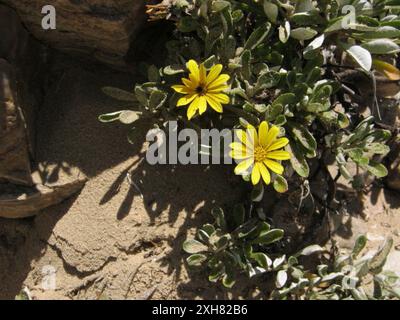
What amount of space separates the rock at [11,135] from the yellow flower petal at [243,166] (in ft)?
4.37

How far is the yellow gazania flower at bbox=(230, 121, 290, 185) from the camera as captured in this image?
292 cm

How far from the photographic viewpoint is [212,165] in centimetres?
350


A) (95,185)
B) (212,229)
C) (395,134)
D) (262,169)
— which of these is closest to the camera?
(262,169)

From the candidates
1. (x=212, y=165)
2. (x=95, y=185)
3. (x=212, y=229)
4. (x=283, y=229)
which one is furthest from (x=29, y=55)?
(x=283, y=229)

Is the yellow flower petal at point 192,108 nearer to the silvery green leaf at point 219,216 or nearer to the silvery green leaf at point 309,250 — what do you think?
the silvery green leaf at point 219,216

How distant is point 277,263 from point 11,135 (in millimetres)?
1774

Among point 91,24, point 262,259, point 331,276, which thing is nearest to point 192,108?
point 91,24

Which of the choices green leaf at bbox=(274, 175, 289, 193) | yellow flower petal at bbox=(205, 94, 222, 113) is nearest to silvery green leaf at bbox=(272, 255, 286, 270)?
green leaf at bbox=(274, 175, 289, 193)

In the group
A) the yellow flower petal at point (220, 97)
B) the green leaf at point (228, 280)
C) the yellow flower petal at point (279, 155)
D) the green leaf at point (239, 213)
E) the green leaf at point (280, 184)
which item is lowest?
the green leaf at point (228, 280)

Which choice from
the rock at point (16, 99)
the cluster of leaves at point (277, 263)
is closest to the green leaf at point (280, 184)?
the cluster of leaves at point (277, 263)

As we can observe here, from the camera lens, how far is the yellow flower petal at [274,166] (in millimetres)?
2902
